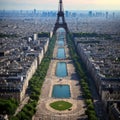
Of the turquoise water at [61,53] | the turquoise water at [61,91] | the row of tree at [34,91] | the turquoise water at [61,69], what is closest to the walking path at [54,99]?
the turquoise water at [61,91]

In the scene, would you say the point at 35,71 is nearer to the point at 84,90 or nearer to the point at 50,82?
the point at 50,82

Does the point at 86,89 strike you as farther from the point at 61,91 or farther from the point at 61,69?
the point at 61,69

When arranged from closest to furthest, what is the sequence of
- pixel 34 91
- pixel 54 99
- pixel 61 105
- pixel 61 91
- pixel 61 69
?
1. pixel 61 105
2. pixel 54 99
3. pixel 34 91
4. pixel 61 91
5. pixel 61 69

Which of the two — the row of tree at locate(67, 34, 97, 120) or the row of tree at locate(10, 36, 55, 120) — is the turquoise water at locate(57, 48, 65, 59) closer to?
the row of tree at locate(10, 36, 55, 120)

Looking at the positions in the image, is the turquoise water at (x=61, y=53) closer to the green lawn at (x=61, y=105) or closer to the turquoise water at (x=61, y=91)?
the turquoise water at (x=61, y=91)

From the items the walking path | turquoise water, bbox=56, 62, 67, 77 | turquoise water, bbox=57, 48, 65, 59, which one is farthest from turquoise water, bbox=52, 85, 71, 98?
turquoise water, bbox=57, 48, 65, 59

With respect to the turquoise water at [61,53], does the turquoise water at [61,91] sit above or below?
below

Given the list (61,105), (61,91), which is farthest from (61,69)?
(61,105)
